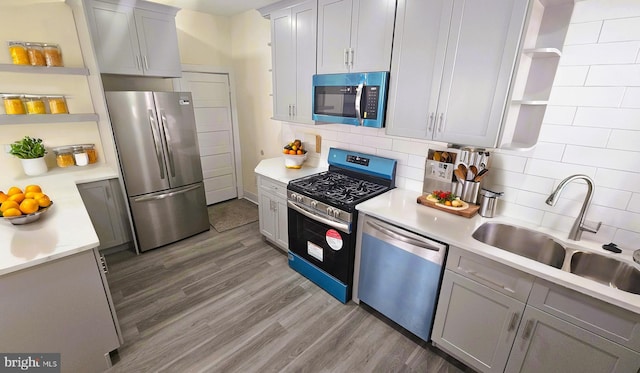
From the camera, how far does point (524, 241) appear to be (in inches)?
71.0

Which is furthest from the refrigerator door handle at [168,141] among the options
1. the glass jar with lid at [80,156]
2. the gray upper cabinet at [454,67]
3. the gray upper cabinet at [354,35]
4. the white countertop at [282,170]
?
the gray upper cabinet at [454,67]

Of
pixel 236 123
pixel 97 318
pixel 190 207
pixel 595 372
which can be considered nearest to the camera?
pixel 595 372

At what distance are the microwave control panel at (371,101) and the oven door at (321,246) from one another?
92 centimetres

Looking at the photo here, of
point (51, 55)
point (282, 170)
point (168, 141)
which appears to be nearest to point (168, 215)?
point (168, 141)

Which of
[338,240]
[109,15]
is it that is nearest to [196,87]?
[109,15]

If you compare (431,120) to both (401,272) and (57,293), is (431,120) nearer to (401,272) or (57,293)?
(401,272)

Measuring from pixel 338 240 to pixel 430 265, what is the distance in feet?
2.40

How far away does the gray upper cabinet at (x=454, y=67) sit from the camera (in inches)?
58.8

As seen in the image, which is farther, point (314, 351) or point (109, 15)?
point (109, 15)

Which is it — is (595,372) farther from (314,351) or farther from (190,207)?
(190,207)

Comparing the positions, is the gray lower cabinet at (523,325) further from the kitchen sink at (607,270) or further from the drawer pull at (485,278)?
the kitchen sink at (607,270)

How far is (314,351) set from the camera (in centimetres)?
193

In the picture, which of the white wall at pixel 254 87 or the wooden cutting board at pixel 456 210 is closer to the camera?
the wooden cutting board at pixel 456 210
